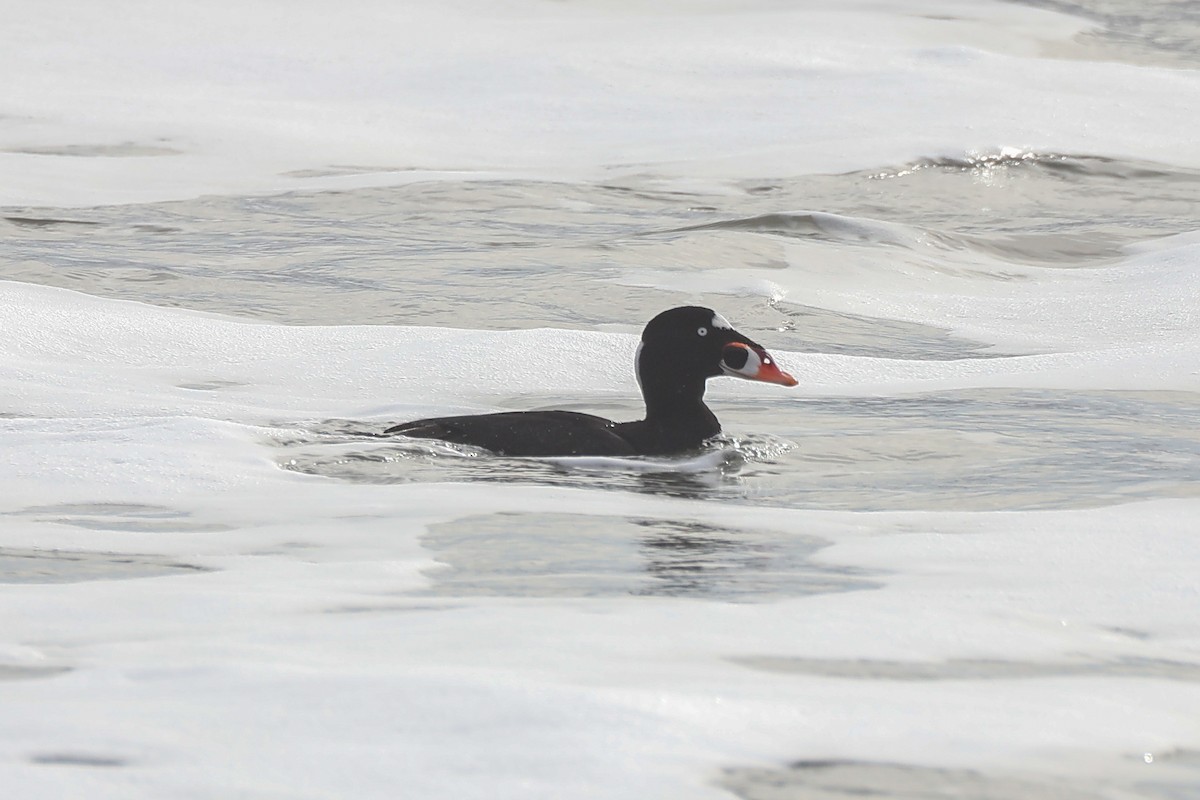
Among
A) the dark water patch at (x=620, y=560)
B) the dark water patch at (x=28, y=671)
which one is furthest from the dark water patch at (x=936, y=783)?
the dark water patch at (x=28, y=671)

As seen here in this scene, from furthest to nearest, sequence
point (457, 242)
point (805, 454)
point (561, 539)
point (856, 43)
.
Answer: point (856, 43)
point (457, 242)
point (805, 454)
point (561, 539)

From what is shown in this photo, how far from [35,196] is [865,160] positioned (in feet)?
22.1

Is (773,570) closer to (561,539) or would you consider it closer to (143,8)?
(561,539)

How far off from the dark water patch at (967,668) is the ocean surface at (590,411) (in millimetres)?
13

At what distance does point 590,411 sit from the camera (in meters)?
7.61

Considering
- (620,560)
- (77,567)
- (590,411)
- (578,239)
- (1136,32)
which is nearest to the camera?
(77,567)

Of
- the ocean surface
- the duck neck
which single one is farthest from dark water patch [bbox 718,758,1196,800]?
the duck neck

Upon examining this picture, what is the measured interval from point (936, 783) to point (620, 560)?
170cm

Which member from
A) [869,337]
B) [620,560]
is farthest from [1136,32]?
[620,560]

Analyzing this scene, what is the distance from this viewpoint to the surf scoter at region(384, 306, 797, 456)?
6.10 metres

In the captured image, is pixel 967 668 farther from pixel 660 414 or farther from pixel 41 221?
pixel 41 221

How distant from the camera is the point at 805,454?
6395 mm

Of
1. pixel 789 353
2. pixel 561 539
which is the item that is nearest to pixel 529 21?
pixel 789 353

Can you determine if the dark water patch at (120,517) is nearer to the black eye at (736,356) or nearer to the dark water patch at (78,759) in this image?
the dark water patch at (78,759)
